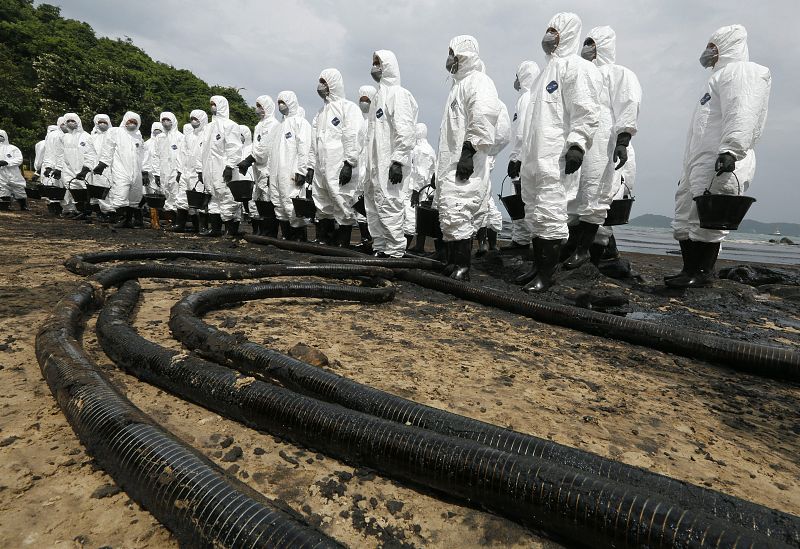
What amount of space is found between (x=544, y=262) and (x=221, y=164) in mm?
6623

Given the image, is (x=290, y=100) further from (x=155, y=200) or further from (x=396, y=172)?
(x=396, y=172)

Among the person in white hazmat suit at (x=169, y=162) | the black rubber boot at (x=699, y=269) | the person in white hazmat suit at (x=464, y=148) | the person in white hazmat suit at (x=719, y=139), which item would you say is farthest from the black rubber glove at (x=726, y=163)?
the person in white hazmat suit at (x=169, y=162)

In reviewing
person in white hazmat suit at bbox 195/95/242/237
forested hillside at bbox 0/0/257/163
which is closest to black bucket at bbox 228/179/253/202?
person in white hazmat suit at bbox 195/95/242/237

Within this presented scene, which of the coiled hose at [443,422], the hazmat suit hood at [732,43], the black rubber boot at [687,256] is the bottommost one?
the coiled hose at [443,422]

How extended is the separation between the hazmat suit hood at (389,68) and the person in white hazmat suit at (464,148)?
1.15m

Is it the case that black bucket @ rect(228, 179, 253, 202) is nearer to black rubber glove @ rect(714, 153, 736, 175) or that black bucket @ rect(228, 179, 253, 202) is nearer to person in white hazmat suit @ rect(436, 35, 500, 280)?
person in white hazmat suit @ rect(436, 35, 500, 280)

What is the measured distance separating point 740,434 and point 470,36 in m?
4.54

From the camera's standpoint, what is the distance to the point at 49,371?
1.68 meters

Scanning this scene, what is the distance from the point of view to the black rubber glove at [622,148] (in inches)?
213

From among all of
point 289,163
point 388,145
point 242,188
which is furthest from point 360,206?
point 242,188

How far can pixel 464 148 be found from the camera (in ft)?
14.2

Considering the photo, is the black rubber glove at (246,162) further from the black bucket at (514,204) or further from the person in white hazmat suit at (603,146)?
the person in white hazmat suit at (603,146)

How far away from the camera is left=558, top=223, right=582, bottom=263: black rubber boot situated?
5.52 m

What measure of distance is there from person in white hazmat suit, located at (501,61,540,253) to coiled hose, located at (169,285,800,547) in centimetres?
461
